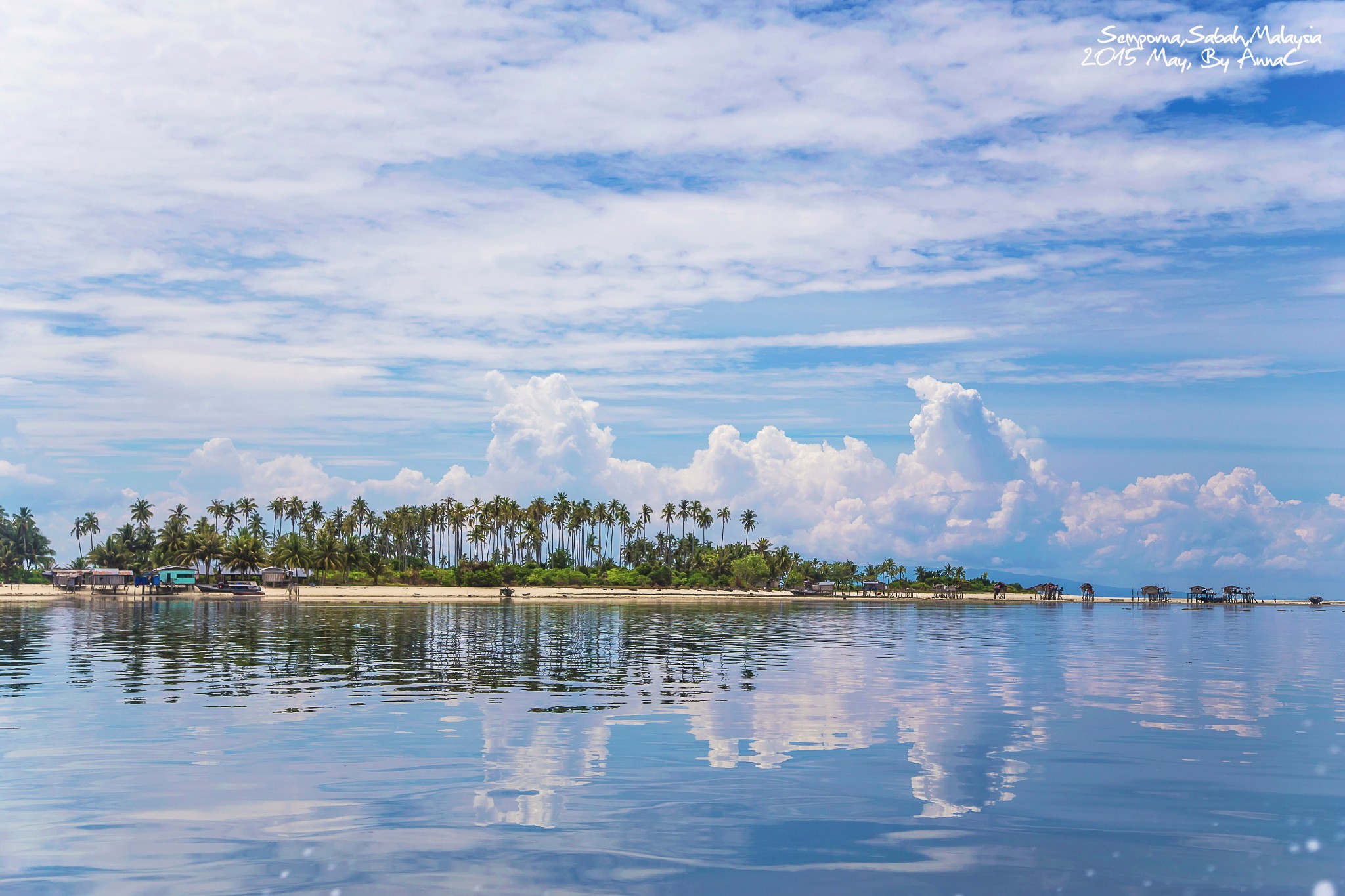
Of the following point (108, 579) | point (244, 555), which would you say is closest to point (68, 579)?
point (108, 579)

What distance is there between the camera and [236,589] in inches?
6314

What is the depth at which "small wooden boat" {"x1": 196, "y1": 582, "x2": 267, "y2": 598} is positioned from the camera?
518 feet

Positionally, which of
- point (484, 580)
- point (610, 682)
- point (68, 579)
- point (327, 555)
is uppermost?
point (327, 555)

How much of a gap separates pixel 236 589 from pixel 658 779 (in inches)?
6300

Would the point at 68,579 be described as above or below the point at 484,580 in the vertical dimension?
above

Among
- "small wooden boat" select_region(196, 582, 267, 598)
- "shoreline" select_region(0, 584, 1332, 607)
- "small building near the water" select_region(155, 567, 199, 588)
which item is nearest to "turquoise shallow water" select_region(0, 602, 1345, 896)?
"shoreline" select_region(0, 584, 1332, 607)

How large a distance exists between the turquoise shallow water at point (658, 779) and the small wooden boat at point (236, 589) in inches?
4779

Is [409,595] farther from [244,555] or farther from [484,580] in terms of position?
[244,555]

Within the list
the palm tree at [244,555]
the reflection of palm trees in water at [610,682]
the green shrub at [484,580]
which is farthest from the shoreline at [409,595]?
the reflection of palm trees in water at [610,682]

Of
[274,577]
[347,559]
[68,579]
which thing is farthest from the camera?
[347,559]

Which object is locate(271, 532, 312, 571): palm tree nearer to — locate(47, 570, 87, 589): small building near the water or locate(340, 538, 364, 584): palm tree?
locate(340, 538, 364, 584): palm tree

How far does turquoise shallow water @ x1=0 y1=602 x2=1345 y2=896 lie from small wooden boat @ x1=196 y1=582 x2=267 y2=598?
12140cm

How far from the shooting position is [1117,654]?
5594 centimetres

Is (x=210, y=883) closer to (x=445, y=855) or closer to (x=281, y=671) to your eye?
(x=445, y=855)
